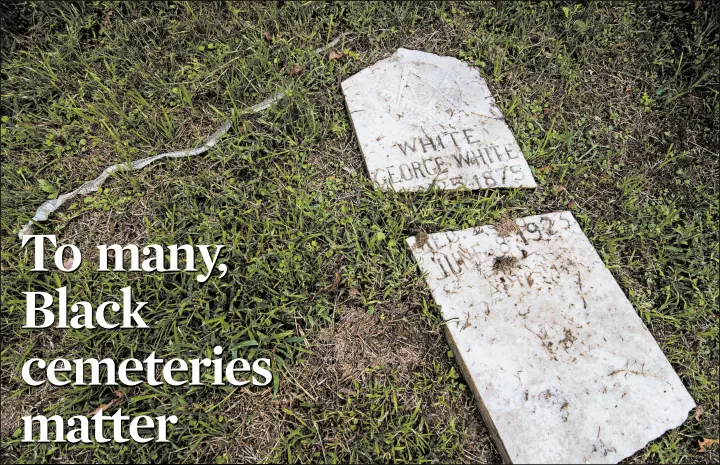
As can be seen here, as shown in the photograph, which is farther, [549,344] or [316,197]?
[316,197]

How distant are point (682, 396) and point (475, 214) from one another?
0.99 metres

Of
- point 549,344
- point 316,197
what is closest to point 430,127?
point 316,197

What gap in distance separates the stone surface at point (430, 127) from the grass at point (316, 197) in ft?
0.27

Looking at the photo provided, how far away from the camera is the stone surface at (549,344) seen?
66.0 inches

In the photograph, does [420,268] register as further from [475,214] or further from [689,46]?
[689,46]

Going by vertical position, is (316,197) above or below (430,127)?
below

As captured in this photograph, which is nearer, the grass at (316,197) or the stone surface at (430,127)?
the grass at (316,197)

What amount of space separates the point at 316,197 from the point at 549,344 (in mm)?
1111

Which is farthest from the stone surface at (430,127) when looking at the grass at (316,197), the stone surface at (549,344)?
the stone surface at (549,344)

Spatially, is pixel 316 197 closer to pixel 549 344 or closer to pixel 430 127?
pixel 430 127

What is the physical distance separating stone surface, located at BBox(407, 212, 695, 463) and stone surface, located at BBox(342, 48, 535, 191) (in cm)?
28

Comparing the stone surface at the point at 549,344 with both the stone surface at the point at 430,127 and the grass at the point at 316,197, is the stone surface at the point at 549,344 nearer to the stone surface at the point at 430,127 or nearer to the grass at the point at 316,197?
the grass at the point at 316,197

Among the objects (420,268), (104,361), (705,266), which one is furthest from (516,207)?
(104,361)

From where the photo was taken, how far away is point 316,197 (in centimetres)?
223
